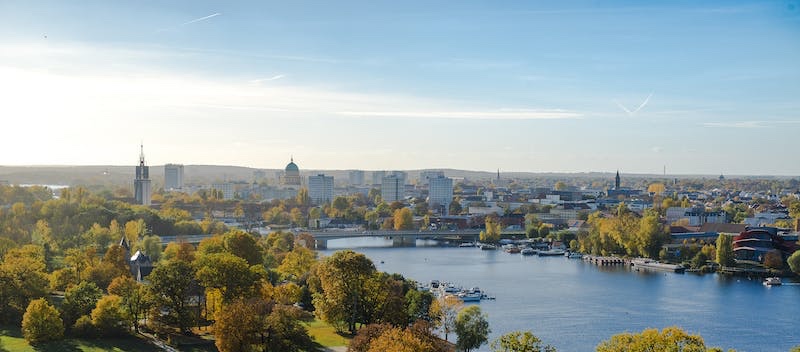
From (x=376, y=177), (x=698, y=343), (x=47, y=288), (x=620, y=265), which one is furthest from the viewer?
(x=376, y=177)

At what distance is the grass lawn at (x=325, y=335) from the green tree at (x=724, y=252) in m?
16.7

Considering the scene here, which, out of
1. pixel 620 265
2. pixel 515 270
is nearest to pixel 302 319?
pixel 515 270

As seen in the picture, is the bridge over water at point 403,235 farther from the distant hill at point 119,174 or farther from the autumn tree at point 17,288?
the distant hill at point 119,174

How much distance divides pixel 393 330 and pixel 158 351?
4595 mm

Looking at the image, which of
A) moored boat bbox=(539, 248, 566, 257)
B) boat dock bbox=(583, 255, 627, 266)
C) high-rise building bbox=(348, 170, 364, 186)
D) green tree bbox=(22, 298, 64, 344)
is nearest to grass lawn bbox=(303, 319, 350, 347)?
green tree bbox=(22, 298, 64, 344)

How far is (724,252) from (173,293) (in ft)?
63.5

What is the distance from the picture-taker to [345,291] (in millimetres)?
15156

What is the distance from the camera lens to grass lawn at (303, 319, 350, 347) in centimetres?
1445

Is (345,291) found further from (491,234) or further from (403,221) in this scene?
(403,221)

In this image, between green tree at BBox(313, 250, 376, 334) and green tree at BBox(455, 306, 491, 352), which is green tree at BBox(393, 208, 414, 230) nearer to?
green tree at BBox(313, 250, 376, 334)

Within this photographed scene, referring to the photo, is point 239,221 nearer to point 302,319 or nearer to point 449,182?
point 449,182

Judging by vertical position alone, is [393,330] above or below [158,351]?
above

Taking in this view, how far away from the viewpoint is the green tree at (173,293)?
15.0 metres

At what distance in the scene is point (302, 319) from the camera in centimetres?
1625
